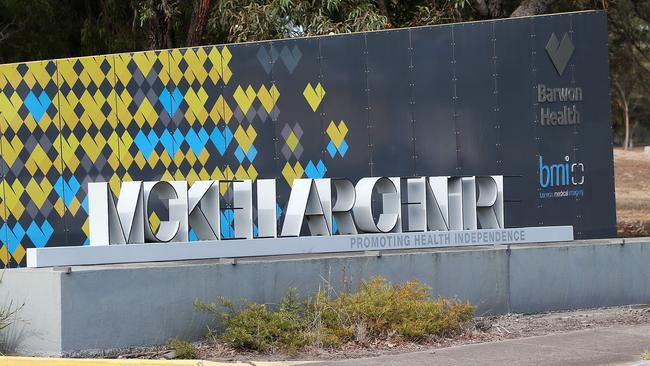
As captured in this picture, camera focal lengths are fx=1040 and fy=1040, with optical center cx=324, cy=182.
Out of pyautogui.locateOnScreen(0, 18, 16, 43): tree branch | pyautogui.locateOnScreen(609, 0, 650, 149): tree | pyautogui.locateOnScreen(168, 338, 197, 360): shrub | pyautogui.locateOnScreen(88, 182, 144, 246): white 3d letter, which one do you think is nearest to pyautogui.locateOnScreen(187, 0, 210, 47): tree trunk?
pyautogui.locateOnScreen(0, 18, 16, 43): tree branch

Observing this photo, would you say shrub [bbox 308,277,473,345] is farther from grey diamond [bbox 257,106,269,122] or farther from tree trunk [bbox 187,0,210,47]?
tree trunk [bbox 187,0,210,47]

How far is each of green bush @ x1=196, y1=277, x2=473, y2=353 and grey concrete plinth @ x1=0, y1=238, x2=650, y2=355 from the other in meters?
0.31

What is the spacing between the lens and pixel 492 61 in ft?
48.1

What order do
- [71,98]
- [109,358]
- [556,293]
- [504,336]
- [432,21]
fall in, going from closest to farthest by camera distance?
[109,358], [504,336], [556,293], [71,98], [432,21]

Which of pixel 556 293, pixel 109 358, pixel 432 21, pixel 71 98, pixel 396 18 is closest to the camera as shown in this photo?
pixel 109 358

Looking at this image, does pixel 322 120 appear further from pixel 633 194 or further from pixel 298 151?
pixel 633 194

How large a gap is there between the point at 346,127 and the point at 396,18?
Result: 11255mm

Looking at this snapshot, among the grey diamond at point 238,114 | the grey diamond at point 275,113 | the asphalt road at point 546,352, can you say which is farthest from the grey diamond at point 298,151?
the asphalt road at point 546,352

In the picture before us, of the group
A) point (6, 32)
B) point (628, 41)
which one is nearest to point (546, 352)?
point (6, 32)

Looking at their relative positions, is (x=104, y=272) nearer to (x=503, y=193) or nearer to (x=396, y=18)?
(x=503, y=193)

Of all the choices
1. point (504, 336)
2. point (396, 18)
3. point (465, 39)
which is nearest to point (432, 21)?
point (396, 18)

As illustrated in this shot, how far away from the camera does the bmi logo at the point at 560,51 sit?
14.8 m

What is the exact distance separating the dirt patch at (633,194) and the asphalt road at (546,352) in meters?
16.2

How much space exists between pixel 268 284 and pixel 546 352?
3235 mm
